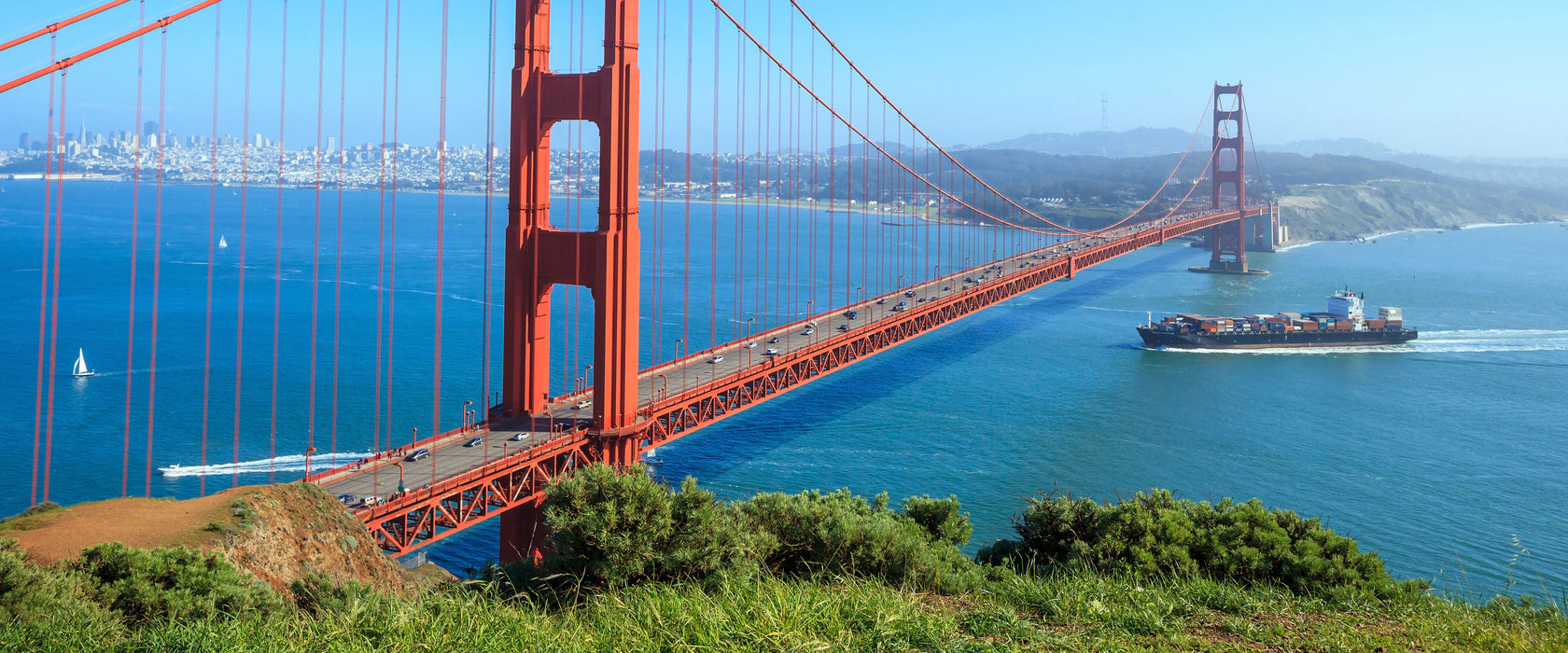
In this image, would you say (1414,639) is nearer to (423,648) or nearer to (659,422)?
(423,648)

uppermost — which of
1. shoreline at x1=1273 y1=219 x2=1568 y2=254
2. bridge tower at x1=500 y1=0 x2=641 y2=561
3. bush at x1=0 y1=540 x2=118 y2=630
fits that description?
shoreline at x1=1273 y1=219 x2=1568 y2=254

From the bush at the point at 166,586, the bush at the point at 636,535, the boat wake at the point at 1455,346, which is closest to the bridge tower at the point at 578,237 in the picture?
the bush at the point at 636,535

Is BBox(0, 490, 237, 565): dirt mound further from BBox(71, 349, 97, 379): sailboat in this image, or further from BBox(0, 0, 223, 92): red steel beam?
BBox(71, 349, 97, 379): sailboat

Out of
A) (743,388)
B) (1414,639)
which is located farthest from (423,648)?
(743,388)

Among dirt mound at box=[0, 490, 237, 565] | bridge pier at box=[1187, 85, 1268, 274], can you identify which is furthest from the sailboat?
bridge pier at box=[1187, 85, 1268, 274]

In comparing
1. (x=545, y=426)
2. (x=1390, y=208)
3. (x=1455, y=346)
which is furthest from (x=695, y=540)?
(x=1390, y=208)

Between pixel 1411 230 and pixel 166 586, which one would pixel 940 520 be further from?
pixel 1411 230

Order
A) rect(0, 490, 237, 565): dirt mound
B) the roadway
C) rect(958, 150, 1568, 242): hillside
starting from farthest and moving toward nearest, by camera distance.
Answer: rect(958, 150, 1568, 242): hillside, the roadway, rect(0, 490, 237, 565): dirt mound
